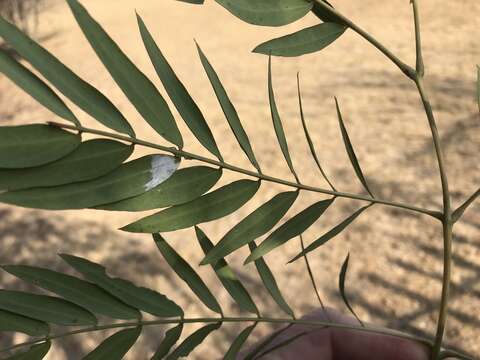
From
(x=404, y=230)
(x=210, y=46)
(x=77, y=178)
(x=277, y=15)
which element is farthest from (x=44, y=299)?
(x=210, y=46)

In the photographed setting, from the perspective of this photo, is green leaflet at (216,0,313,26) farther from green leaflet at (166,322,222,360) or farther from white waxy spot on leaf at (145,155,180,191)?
green leaflet at (166,322,222,360)

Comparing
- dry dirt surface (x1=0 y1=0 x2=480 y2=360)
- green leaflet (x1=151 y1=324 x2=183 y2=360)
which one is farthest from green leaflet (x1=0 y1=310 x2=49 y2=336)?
dry dirt surface (x1=0 y1=0 x2=480 y2=360)

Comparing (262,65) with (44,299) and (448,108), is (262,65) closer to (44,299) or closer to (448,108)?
(448,108)

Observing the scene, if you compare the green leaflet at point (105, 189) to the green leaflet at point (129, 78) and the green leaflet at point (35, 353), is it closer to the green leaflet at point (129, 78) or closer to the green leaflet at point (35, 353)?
the green leaflet at point (129, 78)

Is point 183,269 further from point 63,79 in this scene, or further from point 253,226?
point 63,79

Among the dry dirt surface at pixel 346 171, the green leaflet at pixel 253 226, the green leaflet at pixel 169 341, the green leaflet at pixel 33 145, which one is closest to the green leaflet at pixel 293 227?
the green leaflet at pixel 253 226
